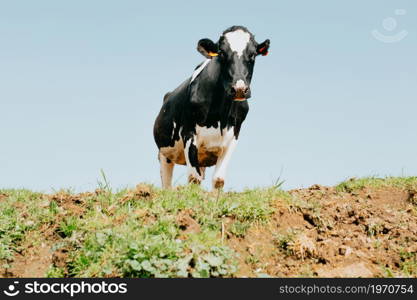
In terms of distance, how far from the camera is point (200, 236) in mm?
6473

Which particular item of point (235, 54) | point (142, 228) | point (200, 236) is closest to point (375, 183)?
point (235, 54)

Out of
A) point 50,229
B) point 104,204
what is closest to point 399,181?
point 104,204

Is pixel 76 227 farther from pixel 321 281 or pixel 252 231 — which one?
pixel 321 281

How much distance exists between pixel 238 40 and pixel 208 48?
632 millimetres

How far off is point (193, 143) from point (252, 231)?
4305mm

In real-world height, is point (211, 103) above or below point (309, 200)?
above

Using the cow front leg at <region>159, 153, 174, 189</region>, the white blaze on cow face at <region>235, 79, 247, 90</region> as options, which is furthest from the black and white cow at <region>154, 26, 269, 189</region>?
the cow front leg at <region>159, 153, 174, 189</region>

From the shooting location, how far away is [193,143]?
11047 mm

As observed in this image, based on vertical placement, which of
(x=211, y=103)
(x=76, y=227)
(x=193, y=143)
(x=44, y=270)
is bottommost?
(x=44, y=270)

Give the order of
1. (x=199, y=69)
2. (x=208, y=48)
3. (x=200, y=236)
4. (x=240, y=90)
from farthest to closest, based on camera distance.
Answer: (x=199, y=69), (x=208, y=48), (x=240, y=90), (x=200, y=236)

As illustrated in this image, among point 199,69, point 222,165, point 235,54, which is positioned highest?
point 235,54

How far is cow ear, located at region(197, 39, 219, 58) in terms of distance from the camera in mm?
10805

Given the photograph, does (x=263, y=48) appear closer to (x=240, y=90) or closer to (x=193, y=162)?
(x=240, y=90)

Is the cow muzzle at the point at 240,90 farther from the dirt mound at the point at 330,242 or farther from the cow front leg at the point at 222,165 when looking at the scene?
the dirt mound at the point at 330,242
